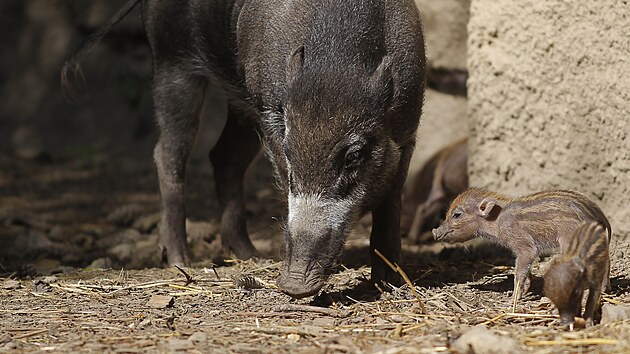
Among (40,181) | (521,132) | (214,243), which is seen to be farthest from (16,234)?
(521,132)

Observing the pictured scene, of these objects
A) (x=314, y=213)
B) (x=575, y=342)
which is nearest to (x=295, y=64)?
(x=314, y=213)

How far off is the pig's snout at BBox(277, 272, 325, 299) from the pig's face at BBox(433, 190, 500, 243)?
780 millimetres

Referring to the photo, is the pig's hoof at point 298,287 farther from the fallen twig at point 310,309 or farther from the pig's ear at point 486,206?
the pig's ear at point 486,206

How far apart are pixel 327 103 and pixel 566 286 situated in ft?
4.20

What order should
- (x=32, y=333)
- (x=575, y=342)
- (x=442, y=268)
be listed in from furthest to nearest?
1. (x=442, y=268)
2. (x=32, y=333)
3. (x=575, y=342)

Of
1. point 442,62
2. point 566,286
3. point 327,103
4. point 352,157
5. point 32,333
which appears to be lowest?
point 32,333

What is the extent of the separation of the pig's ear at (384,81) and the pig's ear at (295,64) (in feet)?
1.08

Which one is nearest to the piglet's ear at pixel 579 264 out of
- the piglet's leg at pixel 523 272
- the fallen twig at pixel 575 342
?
the fallen twig at pixel 575 342

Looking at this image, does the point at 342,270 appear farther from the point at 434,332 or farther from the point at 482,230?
the point at 434,332

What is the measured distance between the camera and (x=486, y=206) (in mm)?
4586

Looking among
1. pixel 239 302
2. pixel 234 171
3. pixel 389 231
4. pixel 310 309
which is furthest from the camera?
pixel 234 171

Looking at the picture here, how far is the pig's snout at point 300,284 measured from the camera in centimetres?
419

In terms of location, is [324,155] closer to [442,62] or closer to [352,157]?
[352,157]

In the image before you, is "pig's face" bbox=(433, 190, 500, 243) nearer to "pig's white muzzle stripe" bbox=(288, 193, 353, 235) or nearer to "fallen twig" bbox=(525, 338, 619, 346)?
"pig's white muzzle stripe" bbox=(288, 193, 353, 235)
